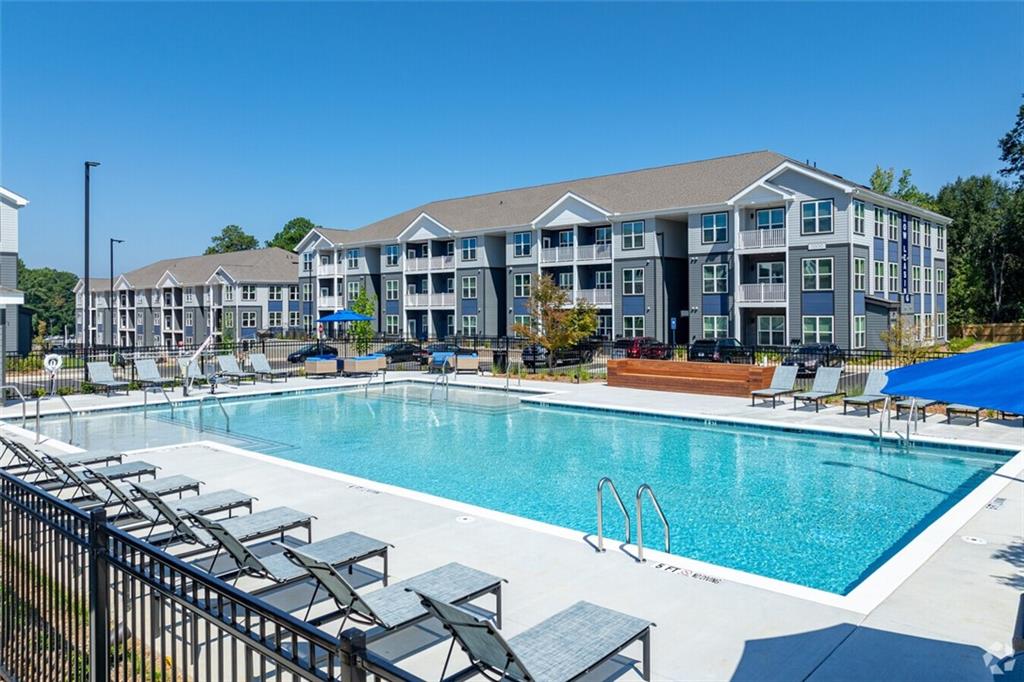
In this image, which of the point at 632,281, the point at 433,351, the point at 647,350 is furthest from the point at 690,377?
the point at 632,281

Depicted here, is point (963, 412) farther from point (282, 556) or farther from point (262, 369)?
point (262, 369)

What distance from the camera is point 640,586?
720 cm

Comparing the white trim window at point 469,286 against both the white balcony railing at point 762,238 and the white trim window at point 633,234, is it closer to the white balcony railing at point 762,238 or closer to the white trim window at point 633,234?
the white trim window at point 633,234

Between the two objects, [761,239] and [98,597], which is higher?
[761,239]

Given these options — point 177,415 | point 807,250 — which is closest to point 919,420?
point 177,415

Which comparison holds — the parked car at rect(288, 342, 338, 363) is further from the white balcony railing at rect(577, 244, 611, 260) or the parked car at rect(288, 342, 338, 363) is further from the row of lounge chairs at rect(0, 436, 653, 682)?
the row of lounge chairs at rect(0, 436, 653, 682)

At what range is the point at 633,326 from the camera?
1757 inches

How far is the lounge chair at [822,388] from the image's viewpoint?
19469 mm

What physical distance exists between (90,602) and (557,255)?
44130 mm

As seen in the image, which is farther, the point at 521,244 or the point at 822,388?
the point at 521,244

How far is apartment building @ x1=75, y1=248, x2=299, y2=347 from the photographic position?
7238cm

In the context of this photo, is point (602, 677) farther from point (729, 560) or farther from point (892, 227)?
point (892, 227)

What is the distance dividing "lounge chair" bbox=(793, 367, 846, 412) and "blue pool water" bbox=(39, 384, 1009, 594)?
300 centimetres

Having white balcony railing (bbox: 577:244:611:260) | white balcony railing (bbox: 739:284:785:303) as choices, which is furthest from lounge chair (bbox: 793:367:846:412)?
white balcony railing (bbox: 577:244:611:260)
